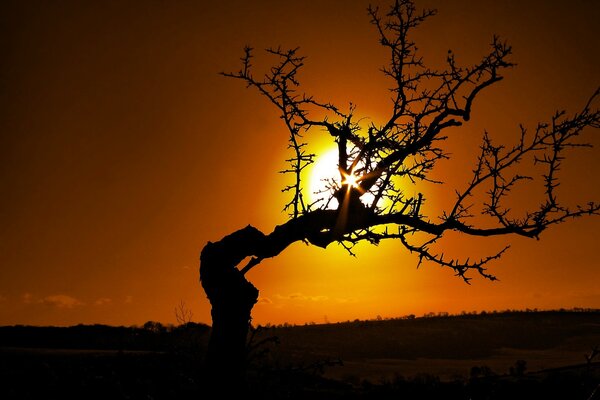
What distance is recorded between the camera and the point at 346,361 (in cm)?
3100

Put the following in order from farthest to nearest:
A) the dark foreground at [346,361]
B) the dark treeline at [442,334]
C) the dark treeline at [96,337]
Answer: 1. the dark treeline at [442,334]
2. the dark treeline at [96,337]
3. the dark foreground at [346,361]

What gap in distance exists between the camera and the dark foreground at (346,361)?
1040cm

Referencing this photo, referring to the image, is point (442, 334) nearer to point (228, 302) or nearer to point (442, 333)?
point (442, 333)

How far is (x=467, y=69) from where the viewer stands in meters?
8.19

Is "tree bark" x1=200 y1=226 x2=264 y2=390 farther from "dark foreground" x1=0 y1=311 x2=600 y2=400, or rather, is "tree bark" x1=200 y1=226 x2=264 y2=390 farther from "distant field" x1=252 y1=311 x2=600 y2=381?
"distant field" x1=252 y1=311 x2=600 y2=381

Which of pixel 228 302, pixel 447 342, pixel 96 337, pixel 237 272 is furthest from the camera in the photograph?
pixel 447 342

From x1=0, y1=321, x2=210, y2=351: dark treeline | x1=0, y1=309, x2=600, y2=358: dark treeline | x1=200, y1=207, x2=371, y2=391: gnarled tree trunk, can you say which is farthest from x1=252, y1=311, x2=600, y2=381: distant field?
x1=200, y1=207, x2=371, y2=391: gnarled tree trunk

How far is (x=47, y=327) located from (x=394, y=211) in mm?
18400

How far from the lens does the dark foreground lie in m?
10.4

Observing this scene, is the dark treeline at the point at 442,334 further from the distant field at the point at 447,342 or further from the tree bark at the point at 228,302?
the tree bark at the point at 228,302

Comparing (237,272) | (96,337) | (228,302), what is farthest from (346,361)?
(228,302)

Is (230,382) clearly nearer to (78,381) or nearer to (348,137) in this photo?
(348,137)

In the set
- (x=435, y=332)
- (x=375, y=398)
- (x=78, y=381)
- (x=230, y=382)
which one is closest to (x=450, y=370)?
(x=435, y=332)

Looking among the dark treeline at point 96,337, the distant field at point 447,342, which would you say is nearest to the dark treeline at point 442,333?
the distant field at point 447,342
